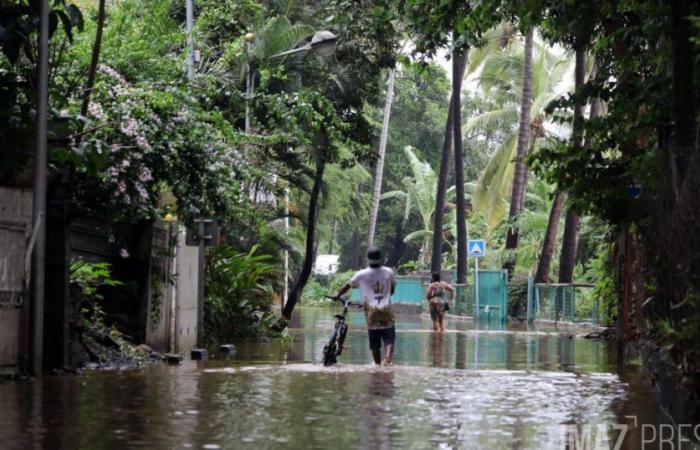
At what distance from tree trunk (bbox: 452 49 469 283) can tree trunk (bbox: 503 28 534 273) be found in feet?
8.57

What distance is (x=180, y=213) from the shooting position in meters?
21.9

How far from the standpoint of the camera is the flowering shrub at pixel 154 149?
62.3 ft

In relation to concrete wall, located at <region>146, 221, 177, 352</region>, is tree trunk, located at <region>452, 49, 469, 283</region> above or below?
above

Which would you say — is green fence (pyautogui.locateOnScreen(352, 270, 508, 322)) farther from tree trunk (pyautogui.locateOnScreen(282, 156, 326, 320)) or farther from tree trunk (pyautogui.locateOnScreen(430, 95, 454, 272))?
tree trunk (pyautogui.locateOnScreen(282, 156, 326, 320))

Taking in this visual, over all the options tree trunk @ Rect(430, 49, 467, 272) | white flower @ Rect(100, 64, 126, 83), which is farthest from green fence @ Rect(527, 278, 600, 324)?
white flower @ Rect(100, 64, 126, 83)

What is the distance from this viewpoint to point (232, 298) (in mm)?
30844

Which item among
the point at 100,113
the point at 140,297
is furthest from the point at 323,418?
the point at 140,297

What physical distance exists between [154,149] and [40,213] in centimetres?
373

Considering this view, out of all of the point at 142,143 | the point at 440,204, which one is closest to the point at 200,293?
the point at 142,143

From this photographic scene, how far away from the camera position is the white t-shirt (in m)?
19.9

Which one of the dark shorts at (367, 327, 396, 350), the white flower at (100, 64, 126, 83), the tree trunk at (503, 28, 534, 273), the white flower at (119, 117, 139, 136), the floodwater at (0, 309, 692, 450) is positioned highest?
the tree trunk at (503, 28, 534, 273)

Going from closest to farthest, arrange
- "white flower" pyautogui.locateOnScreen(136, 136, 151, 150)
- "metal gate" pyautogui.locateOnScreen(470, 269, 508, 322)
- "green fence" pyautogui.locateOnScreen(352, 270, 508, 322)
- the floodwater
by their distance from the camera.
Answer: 1. the floodwater
2. "white flower" pyautogui.locateOnScreen(136, 136, 151, 150)
3. "metal gate" pyautogui.locateOnScreen(470, 269, 508, 322)
4. "green fence" pyautogui.locateOnScreen(352, 270, 508, 322)

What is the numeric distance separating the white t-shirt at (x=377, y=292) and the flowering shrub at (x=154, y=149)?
3018mm

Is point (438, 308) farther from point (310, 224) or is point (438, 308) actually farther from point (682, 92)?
point (682, 92)
